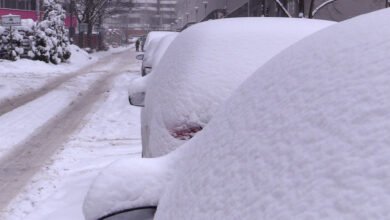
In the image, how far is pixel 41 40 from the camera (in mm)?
27562

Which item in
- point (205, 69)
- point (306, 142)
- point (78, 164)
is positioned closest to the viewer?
point (306, 142)

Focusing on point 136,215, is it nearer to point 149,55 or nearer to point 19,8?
point 149,55

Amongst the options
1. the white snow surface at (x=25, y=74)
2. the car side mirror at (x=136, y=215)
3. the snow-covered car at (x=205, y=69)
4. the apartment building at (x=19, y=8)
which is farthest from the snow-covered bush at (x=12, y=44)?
the apartment building at (x=19, y=8)

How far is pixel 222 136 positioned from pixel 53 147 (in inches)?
282

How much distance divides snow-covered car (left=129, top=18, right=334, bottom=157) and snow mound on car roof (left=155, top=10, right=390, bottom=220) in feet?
6.20

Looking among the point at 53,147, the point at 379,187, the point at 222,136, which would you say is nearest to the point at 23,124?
the point at 53,147

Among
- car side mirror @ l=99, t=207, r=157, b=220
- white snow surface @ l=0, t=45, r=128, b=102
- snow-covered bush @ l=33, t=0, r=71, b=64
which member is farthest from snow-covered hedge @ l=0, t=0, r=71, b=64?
car side mirror @ l=99, t=207, r=157, b=220

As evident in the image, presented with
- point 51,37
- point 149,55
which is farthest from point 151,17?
point 149,55

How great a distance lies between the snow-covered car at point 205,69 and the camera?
368 centimetres

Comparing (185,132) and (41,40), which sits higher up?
(41,40)

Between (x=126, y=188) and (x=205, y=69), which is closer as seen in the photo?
(x=126, y=188)

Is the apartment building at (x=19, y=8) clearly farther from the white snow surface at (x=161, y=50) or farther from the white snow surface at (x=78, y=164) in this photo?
the white snow surface at (x=161, y=50)

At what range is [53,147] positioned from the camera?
841cm

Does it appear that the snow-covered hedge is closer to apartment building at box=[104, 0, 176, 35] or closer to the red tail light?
the red tail light
